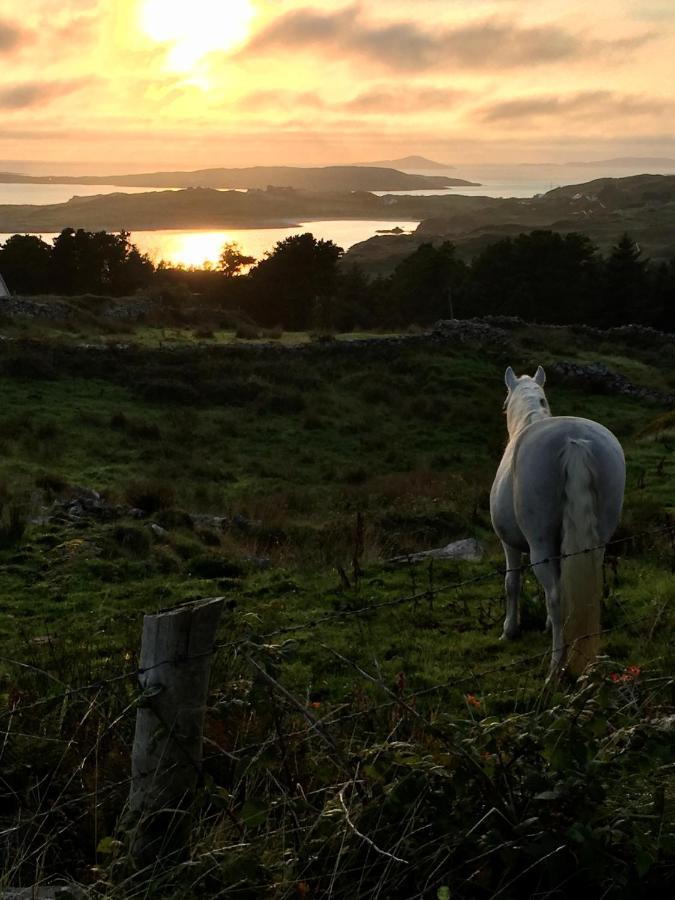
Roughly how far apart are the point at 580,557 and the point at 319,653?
2553mm

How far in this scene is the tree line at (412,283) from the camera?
175 ft

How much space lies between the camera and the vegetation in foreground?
9.79ft

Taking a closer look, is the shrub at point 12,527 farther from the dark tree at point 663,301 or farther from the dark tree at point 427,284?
the dark tree at point 663,301

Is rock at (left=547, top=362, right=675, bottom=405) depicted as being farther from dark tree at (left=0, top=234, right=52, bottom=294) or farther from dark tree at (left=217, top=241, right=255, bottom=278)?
dark tree at (left=0, top=234, right=52, bottom=294)

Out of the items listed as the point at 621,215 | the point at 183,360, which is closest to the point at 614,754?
the point at 183,360

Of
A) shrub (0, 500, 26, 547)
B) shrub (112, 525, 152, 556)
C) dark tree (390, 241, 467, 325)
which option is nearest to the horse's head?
shrub (112, 525, 152, 556)

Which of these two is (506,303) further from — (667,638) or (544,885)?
(544,885)

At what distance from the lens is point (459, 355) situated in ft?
100.0

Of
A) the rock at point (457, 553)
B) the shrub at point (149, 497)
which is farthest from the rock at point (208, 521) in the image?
the rock at point (457, 553)

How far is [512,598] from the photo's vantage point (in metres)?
7.36

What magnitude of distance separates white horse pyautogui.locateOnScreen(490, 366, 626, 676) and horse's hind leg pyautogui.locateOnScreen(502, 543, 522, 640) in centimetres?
40

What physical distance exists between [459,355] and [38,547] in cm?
2211

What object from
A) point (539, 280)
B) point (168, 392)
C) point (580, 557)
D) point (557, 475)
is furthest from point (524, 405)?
point (539, 280)

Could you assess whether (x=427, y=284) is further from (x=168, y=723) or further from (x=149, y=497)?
(x=168, y=723)
